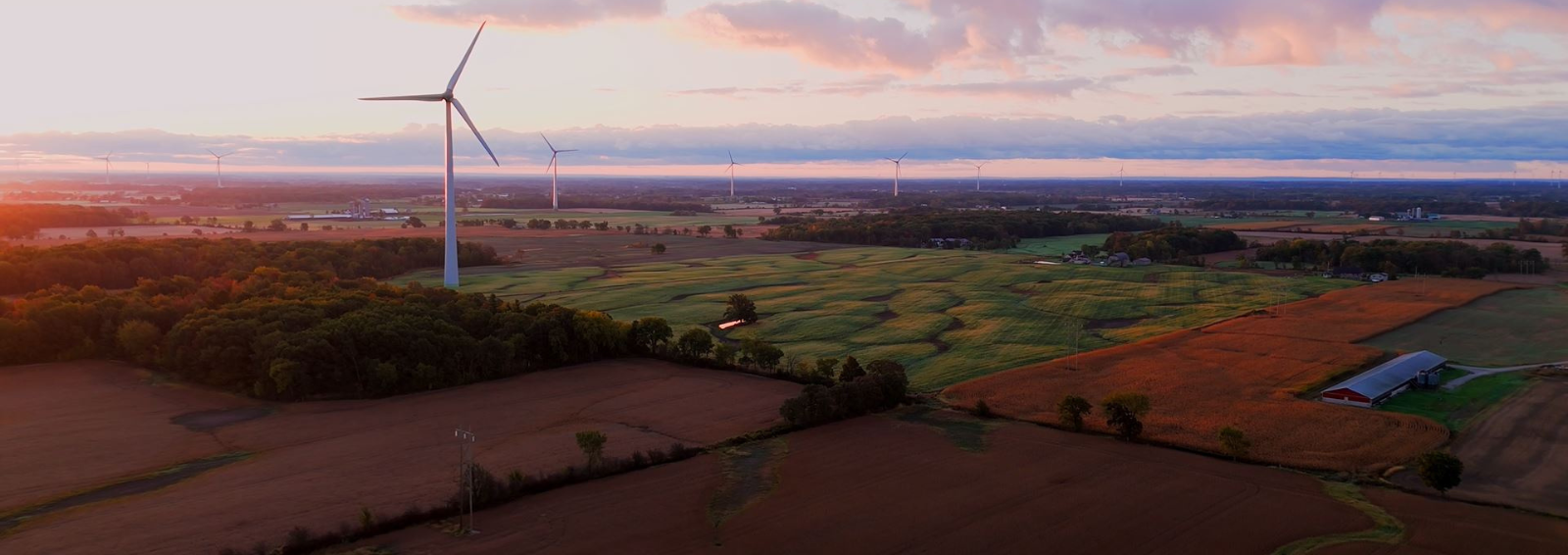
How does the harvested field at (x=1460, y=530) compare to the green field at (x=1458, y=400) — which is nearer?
the harvested field at (x=1460, y=530)

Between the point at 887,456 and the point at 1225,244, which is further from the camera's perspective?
the point at 1225,244

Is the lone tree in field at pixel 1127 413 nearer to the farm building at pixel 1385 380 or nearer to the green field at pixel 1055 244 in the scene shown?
the farm building at pixel 1385 380

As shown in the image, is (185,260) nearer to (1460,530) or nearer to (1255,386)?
(1255,386)

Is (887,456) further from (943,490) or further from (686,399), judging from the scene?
(686,399)

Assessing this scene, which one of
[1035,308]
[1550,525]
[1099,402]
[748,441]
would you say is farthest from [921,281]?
[1550,525]

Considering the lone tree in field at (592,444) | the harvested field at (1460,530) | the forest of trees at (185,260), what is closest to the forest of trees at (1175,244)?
the forest of trees at (185,260)

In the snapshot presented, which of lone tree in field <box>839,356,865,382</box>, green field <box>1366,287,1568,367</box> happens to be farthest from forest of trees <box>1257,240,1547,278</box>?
lone tree in field <box>839,356,865,382</box>

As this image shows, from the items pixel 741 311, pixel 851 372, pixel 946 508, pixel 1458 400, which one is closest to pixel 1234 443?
pixel 946 508
